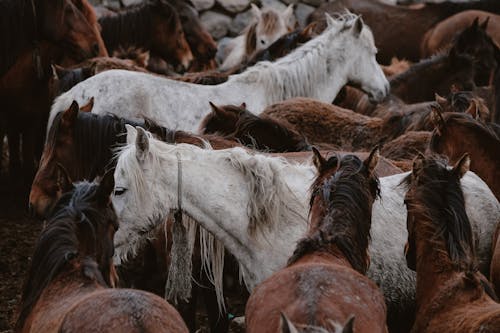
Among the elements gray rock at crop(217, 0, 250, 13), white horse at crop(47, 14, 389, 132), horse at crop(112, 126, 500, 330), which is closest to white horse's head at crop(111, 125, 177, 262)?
horse at crop(112, 126, 500, 330)

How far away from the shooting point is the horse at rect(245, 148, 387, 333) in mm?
2850

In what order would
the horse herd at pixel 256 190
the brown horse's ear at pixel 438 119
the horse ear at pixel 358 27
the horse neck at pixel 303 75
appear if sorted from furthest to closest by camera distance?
the horse ear at pixel 358 27 → the horse neck at pixel 303 75 → the brown horse's ear at pixel 438 119 → the horse herd at pixel 256 190

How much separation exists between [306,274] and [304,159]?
1.95 m

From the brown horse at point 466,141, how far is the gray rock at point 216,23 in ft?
27.0

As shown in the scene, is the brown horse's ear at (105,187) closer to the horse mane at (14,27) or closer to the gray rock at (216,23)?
the horse mane at (14,27)

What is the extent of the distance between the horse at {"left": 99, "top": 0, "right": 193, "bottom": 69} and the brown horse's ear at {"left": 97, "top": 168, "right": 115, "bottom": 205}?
5.70 m

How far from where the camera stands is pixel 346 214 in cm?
357

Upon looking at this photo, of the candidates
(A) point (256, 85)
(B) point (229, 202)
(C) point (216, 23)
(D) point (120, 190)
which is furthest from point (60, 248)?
(C) point (216, 23)

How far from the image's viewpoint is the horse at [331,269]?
2.85 m

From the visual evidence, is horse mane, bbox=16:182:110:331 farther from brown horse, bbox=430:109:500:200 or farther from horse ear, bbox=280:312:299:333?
brown horse, bbox=430:109:500:200

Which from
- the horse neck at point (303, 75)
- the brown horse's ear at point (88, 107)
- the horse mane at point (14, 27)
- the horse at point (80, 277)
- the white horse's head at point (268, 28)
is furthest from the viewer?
the white horse's head at point (268, 28)

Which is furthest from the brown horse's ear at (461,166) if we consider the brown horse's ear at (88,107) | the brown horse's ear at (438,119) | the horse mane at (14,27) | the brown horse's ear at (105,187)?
the horse mane at (14,27)

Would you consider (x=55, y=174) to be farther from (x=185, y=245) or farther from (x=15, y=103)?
(x=15, y=103)

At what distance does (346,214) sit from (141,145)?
109 centimetres
